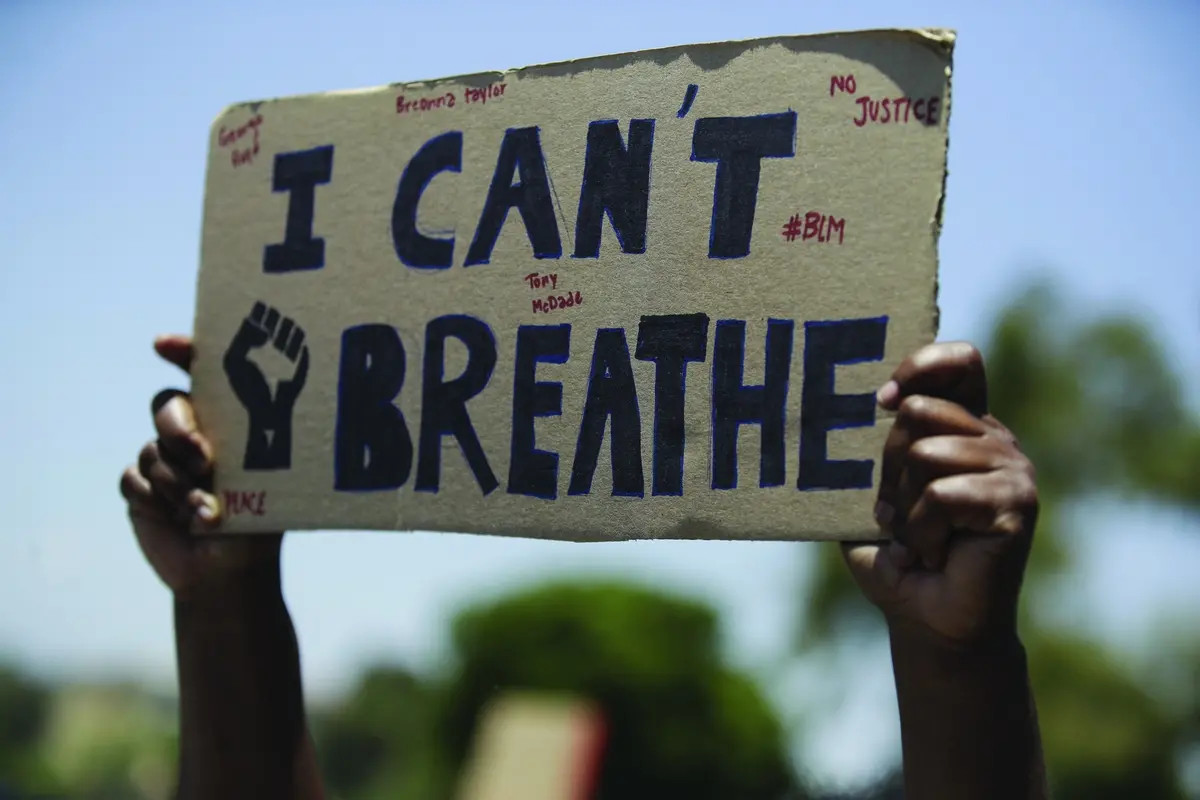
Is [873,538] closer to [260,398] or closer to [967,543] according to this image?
[967,543]

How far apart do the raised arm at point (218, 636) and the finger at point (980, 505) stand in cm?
155

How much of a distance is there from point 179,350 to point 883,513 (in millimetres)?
1716

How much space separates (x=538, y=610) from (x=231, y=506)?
28.1m

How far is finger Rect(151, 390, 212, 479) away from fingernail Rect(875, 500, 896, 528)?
154 cm

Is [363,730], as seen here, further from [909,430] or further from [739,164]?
[909,430]

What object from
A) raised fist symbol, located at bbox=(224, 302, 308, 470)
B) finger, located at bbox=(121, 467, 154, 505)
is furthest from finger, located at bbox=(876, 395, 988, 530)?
finger, located at bbox=(121, 467, 154, 505)

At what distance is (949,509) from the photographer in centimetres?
247

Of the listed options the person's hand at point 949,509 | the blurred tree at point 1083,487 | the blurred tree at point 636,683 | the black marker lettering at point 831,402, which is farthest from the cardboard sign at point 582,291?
the blurred tree at point 636,683

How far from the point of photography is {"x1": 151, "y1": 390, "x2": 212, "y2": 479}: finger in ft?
11.1

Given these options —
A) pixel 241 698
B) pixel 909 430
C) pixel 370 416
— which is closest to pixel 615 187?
pixel 370 416

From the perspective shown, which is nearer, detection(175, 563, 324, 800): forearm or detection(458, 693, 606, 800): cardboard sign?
detection(175, 563, 324, 800): forearm

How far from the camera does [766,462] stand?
9.33ft

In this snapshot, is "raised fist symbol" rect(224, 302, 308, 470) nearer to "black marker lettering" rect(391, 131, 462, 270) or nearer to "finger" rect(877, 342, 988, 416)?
"black marker lettering" rect(391, 131, 462, 270)

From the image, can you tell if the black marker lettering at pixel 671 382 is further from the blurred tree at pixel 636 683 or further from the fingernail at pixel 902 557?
the blurred tree at pixel 636 683
